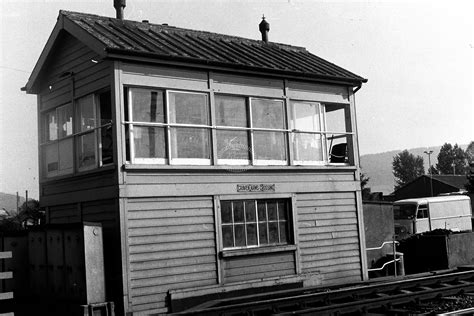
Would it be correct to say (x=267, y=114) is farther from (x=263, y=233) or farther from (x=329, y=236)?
(x=329, y=236)

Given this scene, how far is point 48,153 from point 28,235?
2.51 metres

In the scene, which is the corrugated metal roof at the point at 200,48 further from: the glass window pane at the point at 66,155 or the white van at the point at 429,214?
the white van at the point at 429,214

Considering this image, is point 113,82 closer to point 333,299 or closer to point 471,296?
point 333,299

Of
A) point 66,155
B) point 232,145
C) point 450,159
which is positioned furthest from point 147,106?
point 450,159

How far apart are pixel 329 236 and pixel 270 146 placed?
284 cm

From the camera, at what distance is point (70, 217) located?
1251cm

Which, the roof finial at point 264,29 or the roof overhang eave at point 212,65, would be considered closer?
the roof overhang eave at point 212,65

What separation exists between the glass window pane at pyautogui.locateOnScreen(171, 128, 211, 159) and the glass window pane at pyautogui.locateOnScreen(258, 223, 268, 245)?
2.12 metres

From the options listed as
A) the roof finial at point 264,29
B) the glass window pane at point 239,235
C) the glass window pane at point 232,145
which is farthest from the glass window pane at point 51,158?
the roof finial at point 264,29

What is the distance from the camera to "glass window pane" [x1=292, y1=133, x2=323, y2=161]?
14.0 m

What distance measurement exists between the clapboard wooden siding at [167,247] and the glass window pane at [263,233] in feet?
4.45

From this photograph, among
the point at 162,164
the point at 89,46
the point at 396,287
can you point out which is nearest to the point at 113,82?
the point at 89,46

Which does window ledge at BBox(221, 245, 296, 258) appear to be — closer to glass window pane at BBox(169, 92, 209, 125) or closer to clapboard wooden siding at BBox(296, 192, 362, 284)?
clapboard wooden siding at BBox(296, 192, 362, 284)

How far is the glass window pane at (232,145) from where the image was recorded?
1253 cm
